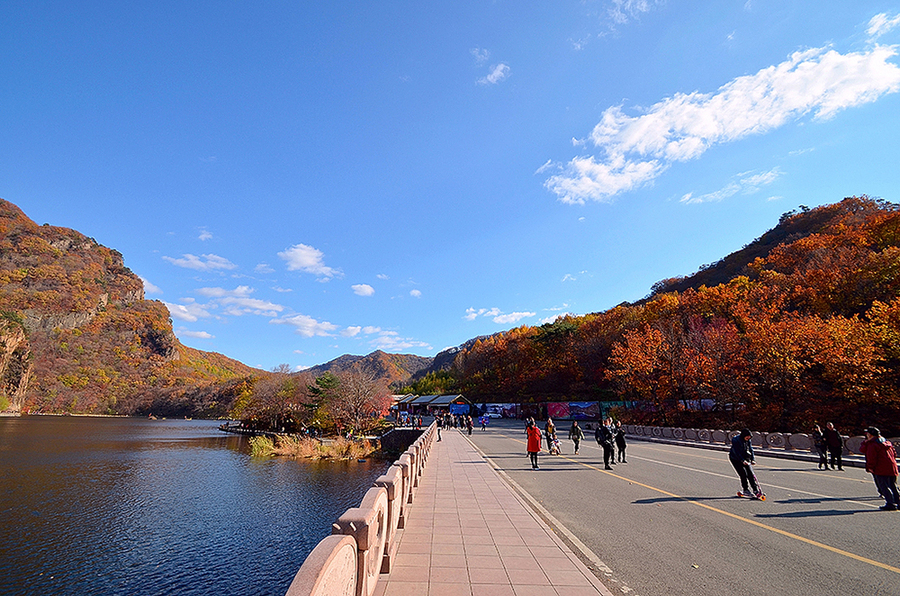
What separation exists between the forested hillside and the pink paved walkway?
23308 millimetres

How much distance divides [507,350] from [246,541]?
2718 inches

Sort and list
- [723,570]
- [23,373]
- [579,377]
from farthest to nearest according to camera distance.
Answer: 1. [23,373]
2. [579,377]
3. [723,570]

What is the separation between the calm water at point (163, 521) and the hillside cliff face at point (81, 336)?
Answer: 296ft

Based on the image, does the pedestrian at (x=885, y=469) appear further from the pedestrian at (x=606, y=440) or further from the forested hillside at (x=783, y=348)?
the forested hillside at (x=783, y=348)

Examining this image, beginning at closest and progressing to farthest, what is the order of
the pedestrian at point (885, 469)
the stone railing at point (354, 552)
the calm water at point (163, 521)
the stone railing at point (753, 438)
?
1. the stone railing at point (354, 552)
2. the pedestrian at point (885, 469)
3. the calm water at point (163, 521)
4. the stone railing at point (753, 438)

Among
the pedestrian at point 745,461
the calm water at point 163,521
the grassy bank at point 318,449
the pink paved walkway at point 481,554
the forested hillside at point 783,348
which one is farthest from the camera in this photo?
the grassy bank at point 318,449

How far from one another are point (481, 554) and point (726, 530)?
Answer: 14.7 ft

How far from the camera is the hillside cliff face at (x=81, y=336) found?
102875 millimetres

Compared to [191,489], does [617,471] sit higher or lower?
higher

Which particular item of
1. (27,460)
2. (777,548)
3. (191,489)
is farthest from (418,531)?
(27,460)

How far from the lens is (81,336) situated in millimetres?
131875

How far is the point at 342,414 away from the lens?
142ft

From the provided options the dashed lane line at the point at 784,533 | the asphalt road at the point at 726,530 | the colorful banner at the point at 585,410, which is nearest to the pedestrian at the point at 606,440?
the asphalt road at the point at 726,530

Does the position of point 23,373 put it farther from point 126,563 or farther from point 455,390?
point 126,563
